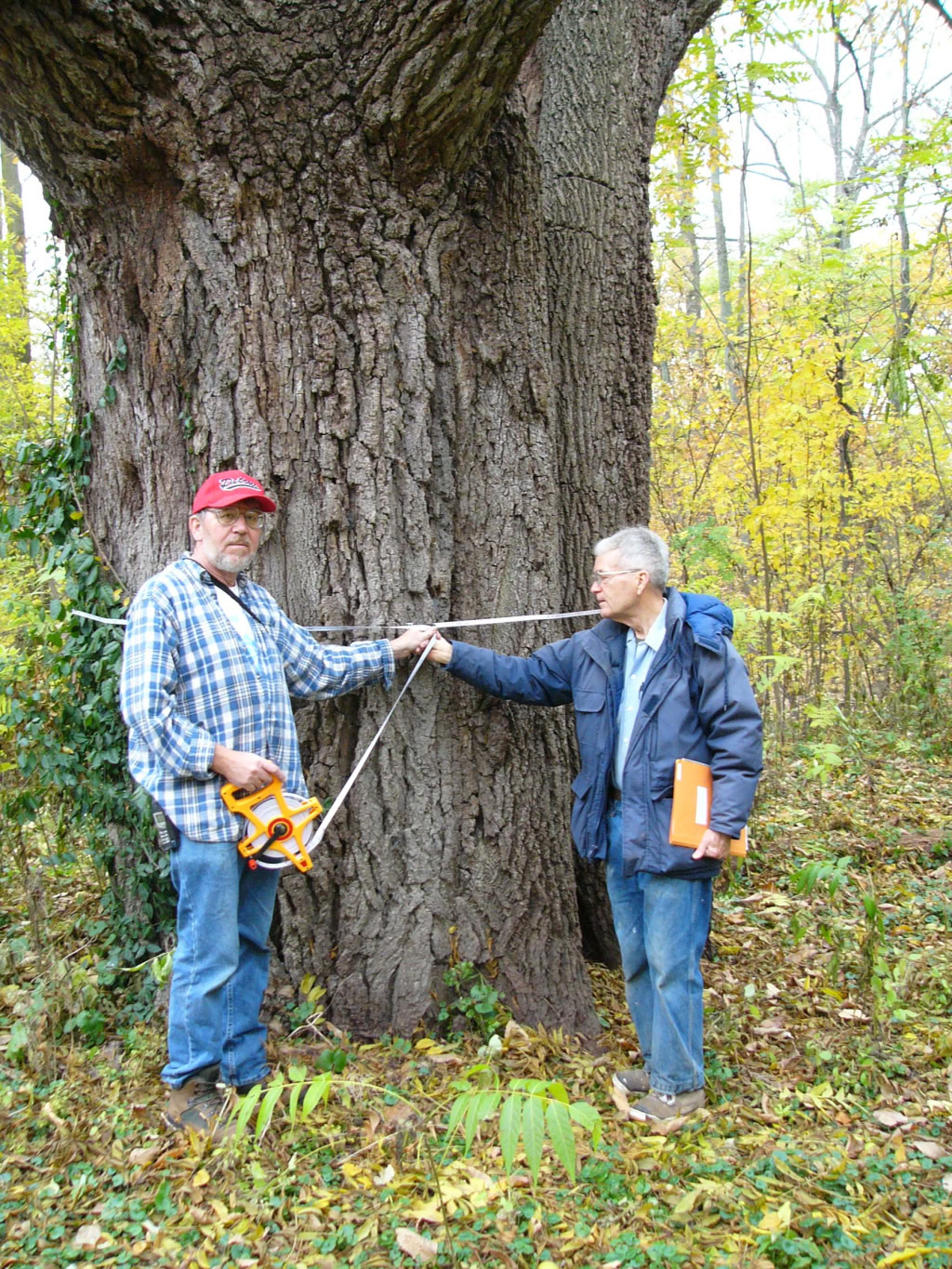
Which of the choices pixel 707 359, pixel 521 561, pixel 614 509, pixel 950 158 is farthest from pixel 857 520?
pixel 521 561

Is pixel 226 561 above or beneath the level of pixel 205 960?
above

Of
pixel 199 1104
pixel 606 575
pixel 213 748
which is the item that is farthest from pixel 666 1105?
pixel 213 748

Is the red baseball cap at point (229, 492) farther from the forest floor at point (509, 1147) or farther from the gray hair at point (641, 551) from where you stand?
the forest floor at point (509, 1147)

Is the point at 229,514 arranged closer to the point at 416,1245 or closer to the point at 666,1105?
the point at 416,1245

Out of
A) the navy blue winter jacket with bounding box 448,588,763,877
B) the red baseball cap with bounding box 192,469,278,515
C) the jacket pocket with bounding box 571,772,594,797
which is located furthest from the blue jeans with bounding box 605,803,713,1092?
the red baseball cap with bounding box 192,469,278,515

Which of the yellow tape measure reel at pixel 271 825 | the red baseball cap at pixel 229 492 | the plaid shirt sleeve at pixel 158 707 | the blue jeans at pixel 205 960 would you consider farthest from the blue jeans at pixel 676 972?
the red baseball cap at pixel 229 492

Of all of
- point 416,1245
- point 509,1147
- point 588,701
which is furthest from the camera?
point 588,701

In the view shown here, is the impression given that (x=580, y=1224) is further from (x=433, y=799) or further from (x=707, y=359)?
(x=707, y=359)

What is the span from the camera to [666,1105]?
3492 mm

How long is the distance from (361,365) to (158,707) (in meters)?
1.55

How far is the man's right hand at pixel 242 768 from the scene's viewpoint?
3131 mm

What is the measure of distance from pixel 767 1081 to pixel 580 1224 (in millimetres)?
1291

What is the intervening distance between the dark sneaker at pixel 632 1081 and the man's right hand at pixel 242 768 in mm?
1829

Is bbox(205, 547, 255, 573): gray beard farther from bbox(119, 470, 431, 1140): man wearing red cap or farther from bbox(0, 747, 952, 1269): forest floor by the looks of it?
bbox(0, 747, 952, 1269): forest floor
